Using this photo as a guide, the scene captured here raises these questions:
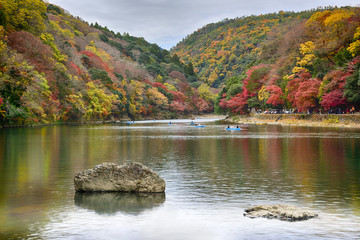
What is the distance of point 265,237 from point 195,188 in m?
7.04

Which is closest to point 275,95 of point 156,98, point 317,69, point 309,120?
point 309,120

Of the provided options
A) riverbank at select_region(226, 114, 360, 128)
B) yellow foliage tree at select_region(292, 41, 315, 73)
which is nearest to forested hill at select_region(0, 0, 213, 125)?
riverbank at select_region(226, 114, 360, 128)

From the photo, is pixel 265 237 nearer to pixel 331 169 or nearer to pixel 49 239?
pixel 49 239

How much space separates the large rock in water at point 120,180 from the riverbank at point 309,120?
51.9 metres

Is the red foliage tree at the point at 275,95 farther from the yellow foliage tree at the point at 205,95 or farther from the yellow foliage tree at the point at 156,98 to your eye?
the yellow foliage tree at the point at 205,95

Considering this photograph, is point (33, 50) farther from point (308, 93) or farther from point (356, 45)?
point (356, 45)

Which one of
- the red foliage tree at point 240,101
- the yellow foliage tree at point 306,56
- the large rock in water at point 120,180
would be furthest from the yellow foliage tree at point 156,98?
the large rock in water at point 120,180

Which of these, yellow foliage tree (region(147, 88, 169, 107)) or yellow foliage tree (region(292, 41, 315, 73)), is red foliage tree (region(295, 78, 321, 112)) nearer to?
yellow foliage tree (region(292, 41, 315, 73))

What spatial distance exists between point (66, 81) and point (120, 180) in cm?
7079

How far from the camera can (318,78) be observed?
67.9 meters

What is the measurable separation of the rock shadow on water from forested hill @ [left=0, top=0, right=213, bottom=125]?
40381 mm

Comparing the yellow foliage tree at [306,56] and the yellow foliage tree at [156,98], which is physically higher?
the yellow foliage tree at [306,56]

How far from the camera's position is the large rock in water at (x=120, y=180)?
16297 millimetres

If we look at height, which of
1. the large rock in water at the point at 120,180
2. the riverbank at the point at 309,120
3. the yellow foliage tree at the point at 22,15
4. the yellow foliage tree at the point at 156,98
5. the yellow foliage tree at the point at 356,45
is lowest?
the large rock in water at the point at 120,180
